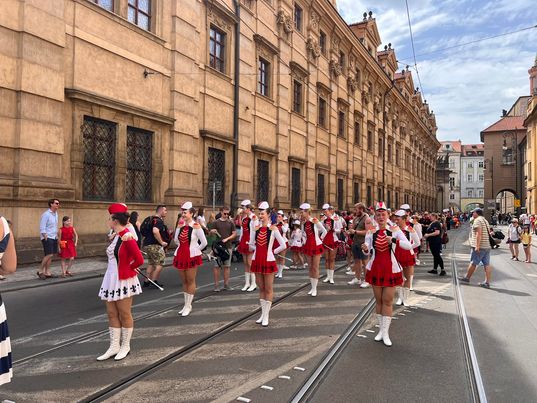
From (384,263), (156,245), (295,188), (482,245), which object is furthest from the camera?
(295,188)

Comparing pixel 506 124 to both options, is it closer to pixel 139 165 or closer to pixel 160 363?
pixel 139 165

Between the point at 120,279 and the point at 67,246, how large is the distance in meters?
6.22

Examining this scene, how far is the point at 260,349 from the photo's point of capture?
520cm

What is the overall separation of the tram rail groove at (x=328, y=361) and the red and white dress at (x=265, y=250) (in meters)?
1.45

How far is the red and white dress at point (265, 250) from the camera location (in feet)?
21.7

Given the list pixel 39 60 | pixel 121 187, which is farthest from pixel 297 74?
pixel 39 60

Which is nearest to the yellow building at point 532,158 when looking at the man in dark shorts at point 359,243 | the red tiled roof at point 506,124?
the red tiled roof at point 506,124

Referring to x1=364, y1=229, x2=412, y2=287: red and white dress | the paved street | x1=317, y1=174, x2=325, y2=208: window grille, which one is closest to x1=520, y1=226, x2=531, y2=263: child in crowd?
the paved street

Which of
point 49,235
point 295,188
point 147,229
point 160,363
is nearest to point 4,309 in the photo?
point 160,363

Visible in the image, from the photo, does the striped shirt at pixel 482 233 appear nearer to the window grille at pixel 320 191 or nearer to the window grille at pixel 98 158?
the window grille at pixel 98 158

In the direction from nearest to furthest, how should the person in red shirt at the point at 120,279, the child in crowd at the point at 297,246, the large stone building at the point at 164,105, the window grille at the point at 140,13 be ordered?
the person in red shirt at the point at 120,279 < the large stone building at the point at 164,105 < the child in crowd at the point at 297,246 < the window grille at the point at 140,13

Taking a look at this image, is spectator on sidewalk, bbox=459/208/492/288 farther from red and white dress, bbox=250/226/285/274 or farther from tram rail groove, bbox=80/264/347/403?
tram rail groove, bbox=80/264/347/403

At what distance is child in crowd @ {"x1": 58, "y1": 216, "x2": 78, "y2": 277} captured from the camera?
10.1 metres

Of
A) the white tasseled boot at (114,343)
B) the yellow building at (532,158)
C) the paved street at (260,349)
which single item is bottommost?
the paved street at (260,349)
